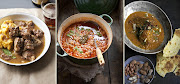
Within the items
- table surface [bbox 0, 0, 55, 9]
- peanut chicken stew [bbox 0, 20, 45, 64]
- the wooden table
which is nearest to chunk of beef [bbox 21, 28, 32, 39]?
peanut chicken stew [bbox 0, 20, 45, 64]

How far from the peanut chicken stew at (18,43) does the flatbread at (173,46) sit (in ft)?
3.27

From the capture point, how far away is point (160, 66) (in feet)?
5.57

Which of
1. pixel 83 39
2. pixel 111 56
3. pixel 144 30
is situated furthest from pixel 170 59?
pixel 83 39

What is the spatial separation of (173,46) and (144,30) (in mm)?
287

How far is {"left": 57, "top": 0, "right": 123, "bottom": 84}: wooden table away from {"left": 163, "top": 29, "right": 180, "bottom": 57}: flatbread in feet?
1.90

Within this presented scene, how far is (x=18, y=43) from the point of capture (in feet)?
4.17

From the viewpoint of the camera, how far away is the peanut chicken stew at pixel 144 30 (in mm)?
1656

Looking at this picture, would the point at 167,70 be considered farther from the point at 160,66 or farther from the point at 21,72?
the point at 21,72

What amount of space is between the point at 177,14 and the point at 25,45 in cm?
135

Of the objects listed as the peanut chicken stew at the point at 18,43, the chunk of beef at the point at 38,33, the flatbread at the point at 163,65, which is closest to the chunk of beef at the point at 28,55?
the peanut chicken stew at the point at 18,43

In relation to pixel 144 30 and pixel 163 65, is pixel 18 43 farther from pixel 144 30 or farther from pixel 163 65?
pixel 163 65

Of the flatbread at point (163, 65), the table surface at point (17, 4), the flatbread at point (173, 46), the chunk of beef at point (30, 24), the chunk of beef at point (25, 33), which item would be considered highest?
the table surface at point (17, 4)

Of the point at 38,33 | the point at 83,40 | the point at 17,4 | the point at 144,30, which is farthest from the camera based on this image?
Result: the point at 144,30

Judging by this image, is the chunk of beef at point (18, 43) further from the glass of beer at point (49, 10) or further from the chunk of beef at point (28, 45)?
the glass of beer at point (49, 10)
